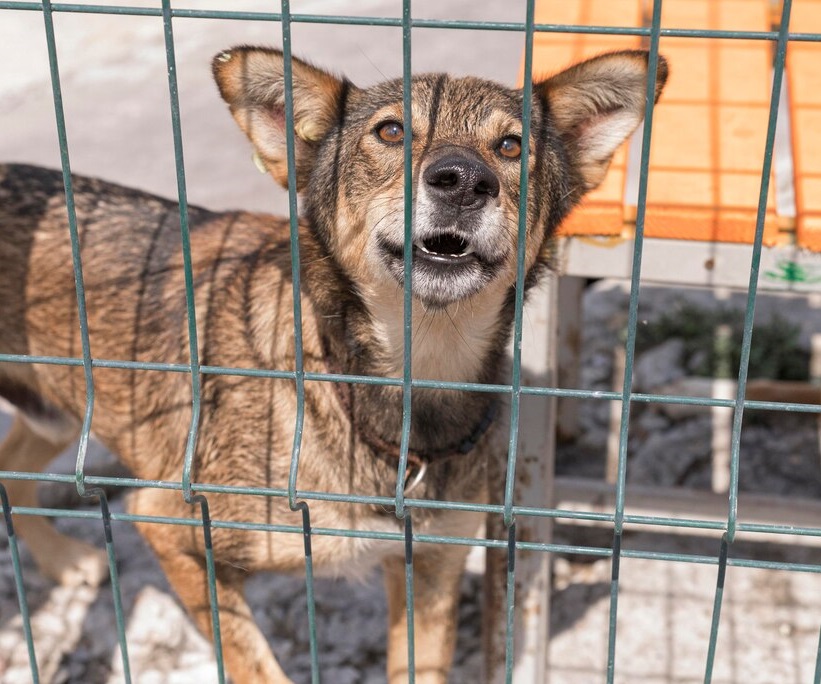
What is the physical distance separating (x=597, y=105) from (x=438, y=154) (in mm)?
600

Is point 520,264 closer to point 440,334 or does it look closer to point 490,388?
point 490,388

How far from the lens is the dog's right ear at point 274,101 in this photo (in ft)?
7.75

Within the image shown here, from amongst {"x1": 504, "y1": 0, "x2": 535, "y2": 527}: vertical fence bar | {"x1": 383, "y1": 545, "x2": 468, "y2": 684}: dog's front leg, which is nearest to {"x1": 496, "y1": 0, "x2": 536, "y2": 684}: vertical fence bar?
{"x1": 504, "y1": 0, "x2": 535, "y2": 527}: vertical fence bar

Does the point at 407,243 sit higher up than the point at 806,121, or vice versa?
the point at 806,121

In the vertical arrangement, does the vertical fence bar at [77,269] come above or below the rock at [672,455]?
above

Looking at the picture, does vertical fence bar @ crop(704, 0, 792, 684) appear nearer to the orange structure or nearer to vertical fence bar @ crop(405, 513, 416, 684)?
vertical fence bar @ crop(405, 513, 416, 684)

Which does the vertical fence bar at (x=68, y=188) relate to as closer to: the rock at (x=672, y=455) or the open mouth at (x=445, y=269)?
the open mouth at (x=445, y=269)

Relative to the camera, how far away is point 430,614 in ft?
11.0

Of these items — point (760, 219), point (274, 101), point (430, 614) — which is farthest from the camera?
point (430, 614)

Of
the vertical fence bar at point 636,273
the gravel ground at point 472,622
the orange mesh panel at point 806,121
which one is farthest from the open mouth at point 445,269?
the gravel ground at point 472,622

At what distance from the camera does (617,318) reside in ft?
19.7

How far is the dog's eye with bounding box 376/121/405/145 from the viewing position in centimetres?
274

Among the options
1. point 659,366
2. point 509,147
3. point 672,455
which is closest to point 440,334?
point 509,147

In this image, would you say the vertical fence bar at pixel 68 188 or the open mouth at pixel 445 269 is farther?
the open mouth at pixel 445 269
